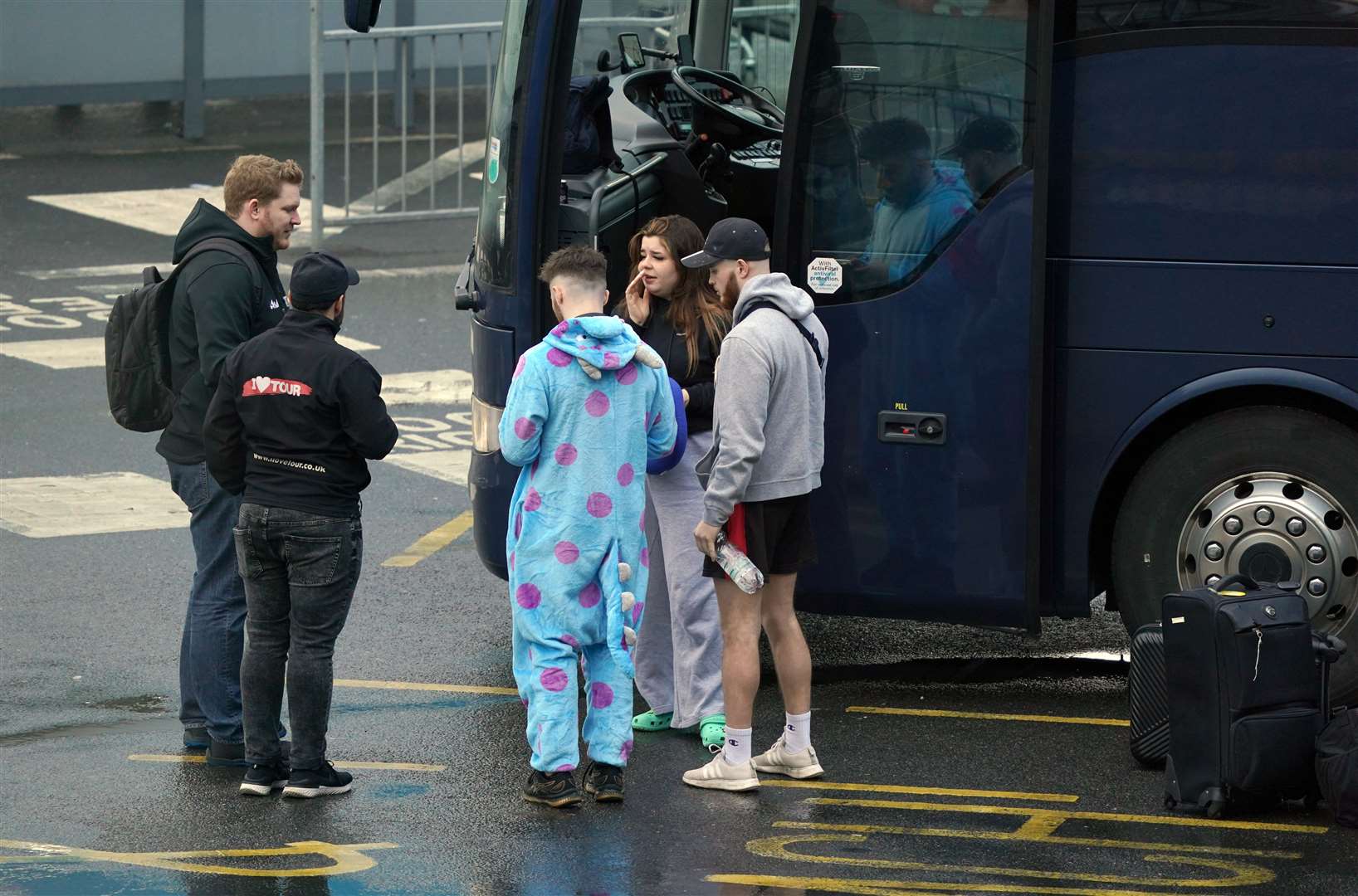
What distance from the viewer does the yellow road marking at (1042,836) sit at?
251 inches

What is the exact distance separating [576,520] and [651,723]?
126cm

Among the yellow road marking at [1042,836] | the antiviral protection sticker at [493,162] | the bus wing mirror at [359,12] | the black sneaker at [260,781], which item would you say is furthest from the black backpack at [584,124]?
the yellow road marking at [1042,836]

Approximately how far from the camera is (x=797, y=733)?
23.0 feet

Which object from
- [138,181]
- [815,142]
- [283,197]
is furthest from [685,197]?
[138,181]

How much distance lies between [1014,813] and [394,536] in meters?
4.17

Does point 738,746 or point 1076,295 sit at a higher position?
point 1076,295

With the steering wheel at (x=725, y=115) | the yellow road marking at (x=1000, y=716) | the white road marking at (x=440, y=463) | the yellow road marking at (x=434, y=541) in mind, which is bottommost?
the yellow road marking at (x=1000, y=716)

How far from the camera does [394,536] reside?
33.2ft

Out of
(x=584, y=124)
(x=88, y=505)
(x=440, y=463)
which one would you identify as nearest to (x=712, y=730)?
(x=584, y=124)

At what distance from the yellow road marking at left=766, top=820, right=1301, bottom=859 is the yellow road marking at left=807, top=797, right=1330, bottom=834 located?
0.09 meters

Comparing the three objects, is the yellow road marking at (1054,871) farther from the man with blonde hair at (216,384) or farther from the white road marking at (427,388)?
the white road marking at (427,388)

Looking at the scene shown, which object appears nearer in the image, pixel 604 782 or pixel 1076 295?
pixel 604 782

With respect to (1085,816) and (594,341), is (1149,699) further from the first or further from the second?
(594,341)

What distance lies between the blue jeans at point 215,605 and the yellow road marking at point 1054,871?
1894 millimetres
